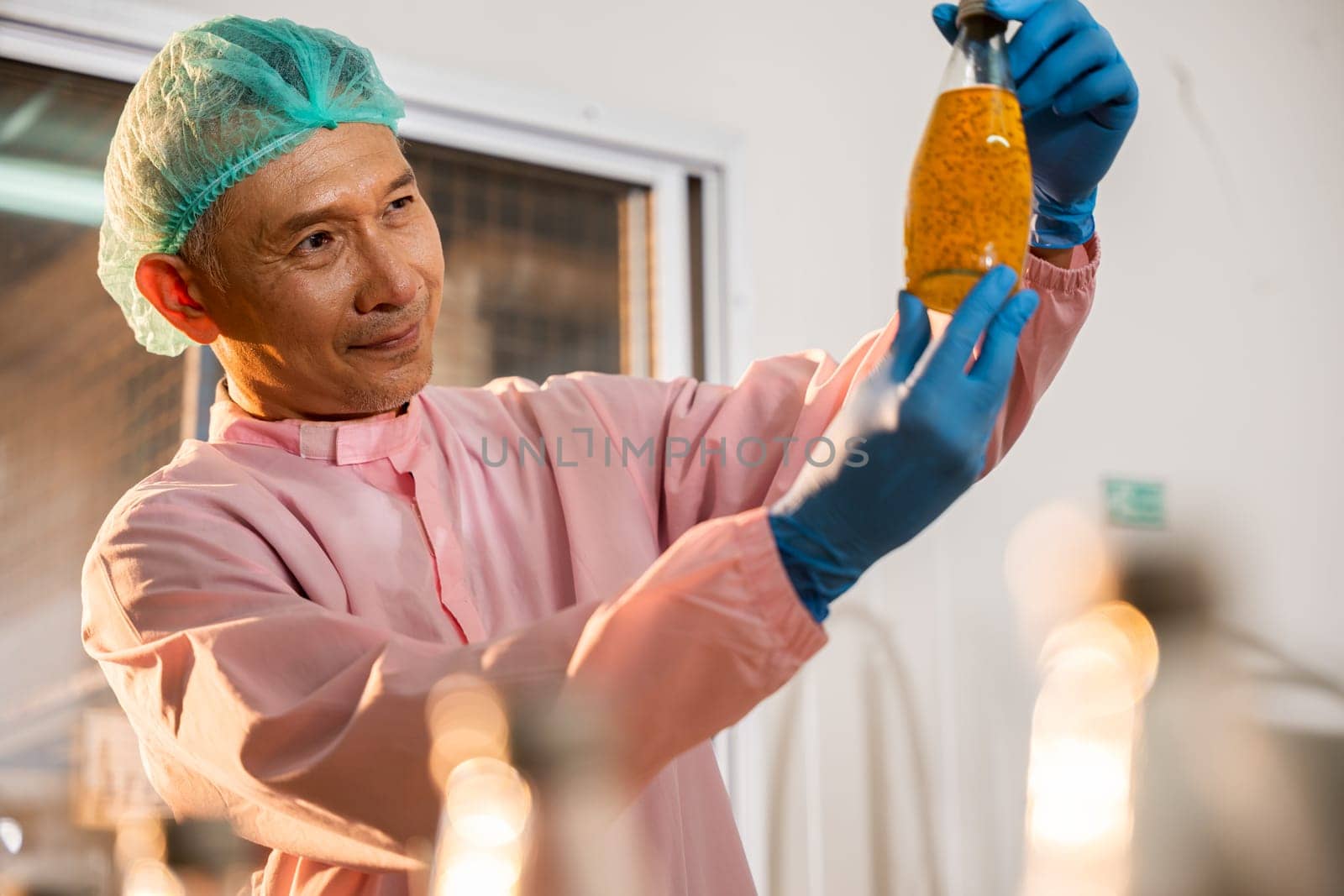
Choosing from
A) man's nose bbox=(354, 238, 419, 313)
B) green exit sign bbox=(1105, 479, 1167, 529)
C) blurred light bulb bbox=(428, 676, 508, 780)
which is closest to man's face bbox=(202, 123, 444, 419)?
man's nose bbox=(354, 238, 419, 313)

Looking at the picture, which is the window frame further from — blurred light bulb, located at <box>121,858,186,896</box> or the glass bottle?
the glass bottle

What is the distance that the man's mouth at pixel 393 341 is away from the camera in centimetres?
109

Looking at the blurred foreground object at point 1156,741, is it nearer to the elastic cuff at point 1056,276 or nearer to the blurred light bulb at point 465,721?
the elastic cuff at point 1056,276

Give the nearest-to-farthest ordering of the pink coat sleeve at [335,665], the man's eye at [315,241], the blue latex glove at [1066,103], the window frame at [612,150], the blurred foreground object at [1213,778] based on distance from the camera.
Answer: the pink coat sleeve at [335,665]
the blue latex glove at [1066,103]
the man's eye at [315,241]
the window frame at [612,150]
the blurred foreground object at [1213,778]

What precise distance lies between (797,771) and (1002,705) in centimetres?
43

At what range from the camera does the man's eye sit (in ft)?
3.54

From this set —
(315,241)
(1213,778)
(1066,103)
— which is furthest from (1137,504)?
(315,241)

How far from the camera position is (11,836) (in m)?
1.61

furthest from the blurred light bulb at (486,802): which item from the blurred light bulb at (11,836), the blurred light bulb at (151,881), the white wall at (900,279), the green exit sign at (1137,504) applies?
the green exit sign at (1137,504)

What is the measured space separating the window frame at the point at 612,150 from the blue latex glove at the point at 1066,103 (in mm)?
1039

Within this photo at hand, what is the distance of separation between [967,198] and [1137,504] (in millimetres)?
1814

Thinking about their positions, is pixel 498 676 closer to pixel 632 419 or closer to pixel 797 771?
pixel 632 419

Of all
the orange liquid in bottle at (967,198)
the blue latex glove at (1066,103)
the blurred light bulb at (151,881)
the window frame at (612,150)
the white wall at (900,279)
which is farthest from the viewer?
the white wall at (900,279)

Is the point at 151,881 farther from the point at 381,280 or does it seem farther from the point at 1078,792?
the point at 1078,792
